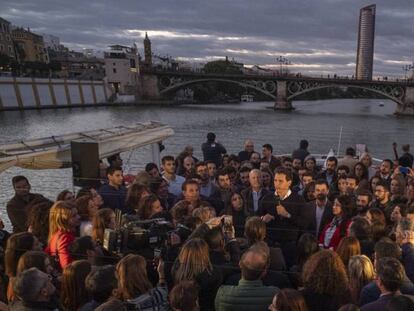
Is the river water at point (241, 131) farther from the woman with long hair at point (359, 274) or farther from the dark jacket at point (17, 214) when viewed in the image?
the woman with long hair at point (359, 274)

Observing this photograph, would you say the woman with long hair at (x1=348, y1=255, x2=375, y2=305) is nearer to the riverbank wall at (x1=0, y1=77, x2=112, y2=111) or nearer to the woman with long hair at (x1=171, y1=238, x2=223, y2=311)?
the woman with long hair at (x1=171, y1=238, x2=223, y2=311)

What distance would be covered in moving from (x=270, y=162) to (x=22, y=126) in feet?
103

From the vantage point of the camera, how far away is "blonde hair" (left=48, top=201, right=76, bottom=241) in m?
3.15

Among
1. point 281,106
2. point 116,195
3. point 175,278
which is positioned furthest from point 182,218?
point 281,106

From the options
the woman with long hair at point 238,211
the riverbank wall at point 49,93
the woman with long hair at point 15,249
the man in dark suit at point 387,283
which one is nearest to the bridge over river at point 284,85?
the riverbank wall at point 49,93

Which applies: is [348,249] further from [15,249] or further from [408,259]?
[15,249]

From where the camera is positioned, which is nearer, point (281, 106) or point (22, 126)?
point (22, 126)

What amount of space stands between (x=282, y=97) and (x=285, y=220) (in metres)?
51.1

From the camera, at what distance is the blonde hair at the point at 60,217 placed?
124 inches

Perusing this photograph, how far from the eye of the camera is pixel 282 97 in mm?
53406

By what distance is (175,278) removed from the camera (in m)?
2.52

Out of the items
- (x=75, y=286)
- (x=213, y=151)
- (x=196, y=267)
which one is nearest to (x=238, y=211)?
(x=196, y=267)

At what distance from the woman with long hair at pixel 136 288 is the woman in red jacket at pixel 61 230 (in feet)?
2.80

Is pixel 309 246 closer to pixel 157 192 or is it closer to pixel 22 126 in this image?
pixel 157 192
